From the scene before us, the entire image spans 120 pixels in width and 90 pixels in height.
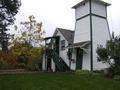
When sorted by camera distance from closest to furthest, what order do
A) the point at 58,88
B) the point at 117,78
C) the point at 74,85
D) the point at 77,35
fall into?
1. the point at 58,88
2. the point at 74,85
3. the point at 117,78
4. the point at 77,35

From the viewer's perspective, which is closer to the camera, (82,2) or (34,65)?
(82,2)

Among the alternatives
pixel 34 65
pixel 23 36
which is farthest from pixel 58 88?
pixel 23 36

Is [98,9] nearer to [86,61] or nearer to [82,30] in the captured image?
[82,30]

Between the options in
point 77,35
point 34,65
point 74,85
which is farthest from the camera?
point 34,65

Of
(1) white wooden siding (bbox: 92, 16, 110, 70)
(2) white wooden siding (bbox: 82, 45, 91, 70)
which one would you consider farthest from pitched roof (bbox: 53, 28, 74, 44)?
(1) white wooden siding (bbox: 92, 16, 110, 70)

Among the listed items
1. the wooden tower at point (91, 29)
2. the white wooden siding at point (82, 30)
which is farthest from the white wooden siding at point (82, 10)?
the white wooden siding at point (82, 30)

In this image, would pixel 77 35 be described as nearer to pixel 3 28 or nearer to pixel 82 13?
pixel 82 13

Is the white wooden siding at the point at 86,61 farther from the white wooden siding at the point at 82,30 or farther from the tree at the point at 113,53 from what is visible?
the tree at the point at 113,53

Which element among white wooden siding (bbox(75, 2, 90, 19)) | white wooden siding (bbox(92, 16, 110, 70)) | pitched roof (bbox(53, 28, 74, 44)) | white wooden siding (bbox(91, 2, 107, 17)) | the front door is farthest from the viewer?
pitched roof (bbox(53, 28, 74, 44))

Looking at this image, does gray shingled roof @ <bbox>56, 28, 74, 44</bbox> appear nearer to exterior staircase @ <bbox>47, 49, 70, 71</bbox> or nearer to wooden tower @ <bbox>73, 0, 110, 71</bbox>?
wooden tower @ <bbox>73, 0, 110, 71</bbox>

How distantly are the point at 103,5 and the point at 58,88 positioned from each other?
1583 centimetres

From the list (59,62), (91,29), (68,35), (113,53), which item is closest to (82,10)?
(91,29)

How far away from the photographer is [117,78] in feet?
59.8

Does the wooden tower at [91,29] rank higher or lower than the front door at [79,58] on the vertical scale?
higher
